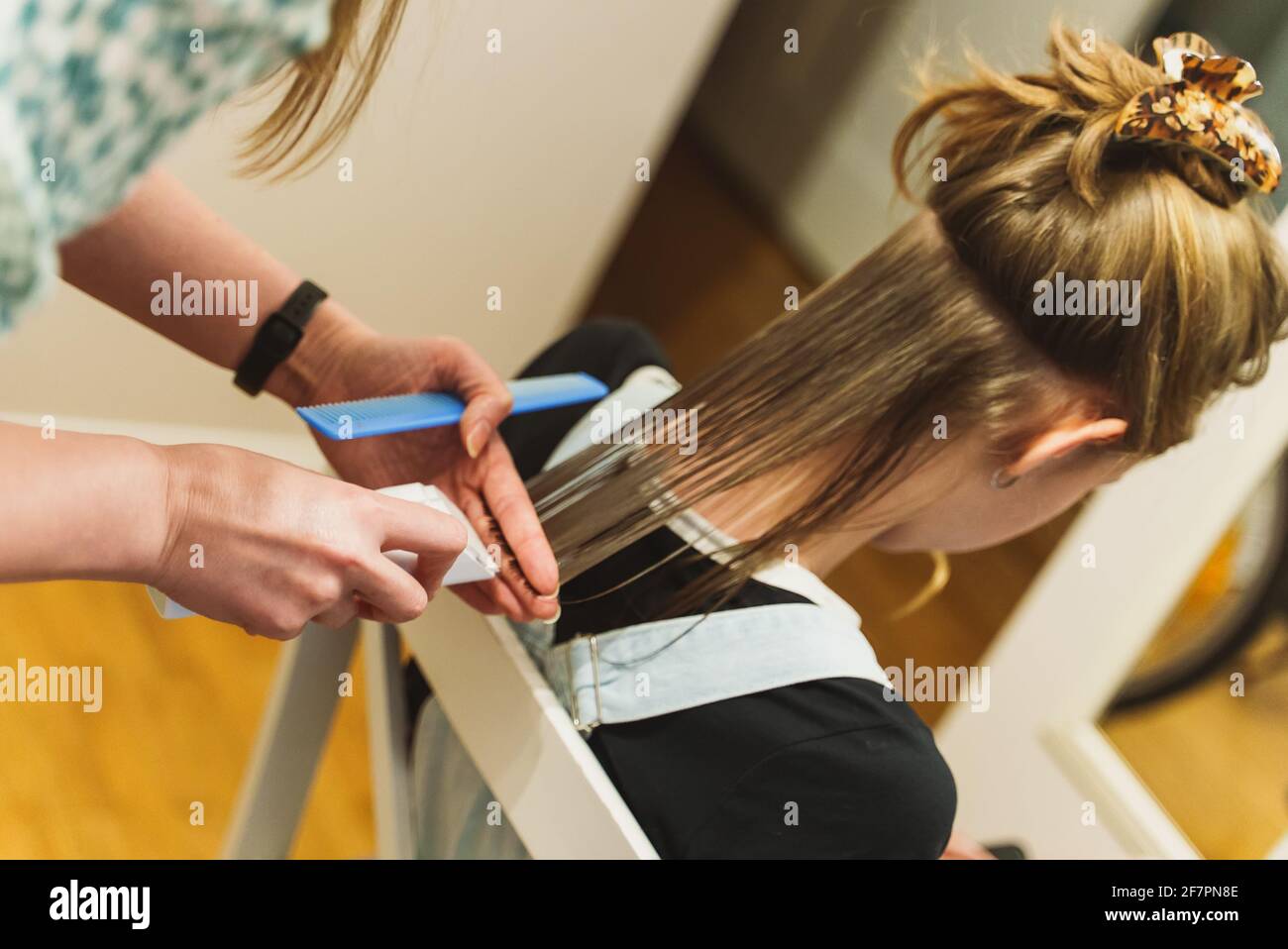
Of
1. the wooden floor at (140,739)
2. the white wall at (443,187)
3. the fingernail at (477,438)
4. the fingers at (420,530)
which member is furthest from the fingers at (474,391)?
the wooden floor at (140,739)

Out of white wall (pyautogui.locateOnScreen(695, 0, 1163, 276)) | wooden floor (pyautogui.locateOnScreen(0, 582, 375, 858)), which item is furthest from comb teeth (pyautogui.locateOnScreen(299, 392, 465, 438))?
wooden floor (pyautogui.locateOnScreen(0, 582, 375, 858))

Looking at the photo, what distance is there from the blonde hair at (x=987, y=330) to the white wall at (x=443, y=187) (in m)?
0.40

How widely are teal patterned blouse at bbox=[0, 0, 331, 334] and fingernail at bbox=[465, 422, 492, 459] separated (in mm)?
254

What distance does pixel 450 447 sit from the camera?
62cm

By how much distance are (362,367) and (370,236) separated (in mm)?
418

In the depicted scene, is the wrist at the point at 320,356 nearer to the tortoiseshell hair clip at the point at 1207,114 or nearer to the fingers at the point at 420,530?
the fingers at the point at 420,530

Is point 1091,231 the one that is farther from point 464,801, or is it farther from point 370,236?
point 370,236

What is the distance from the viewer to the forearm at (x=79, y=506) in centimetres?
34

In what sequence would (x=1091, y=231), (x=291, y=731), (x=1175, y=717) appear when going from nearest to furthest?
(x=1091, y=231)
(x=291, y=731)
(x=1175, y=717)

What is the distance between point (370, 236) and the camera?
100 cm

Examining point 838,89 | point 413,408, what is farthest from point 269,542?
point 838,89

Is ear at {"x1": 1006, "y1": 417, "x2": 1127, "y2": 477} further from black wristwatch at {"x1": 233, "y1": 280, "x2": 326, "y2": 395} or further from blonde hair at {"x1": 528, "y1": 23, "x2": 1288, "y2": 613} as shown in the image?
black wristwatch at {"x1": 233, "y1": 280, "x2": 326, "y2": 395}

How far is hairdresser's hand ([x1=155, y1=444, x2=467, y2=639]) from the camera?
1.26ft
